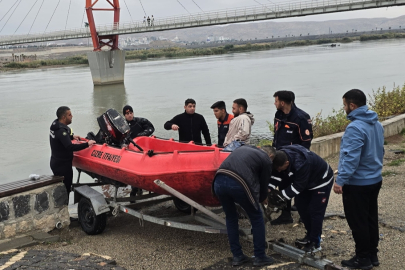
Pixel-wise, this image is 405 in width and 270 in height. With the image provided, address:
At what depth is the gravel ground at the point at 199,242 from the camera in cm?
401

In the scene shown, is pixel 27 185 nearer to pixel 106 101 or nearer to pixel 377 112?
pixel 377 112

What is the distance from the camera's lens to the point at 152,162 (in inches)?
194

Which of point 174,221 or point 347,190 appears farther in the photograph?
point 174,221

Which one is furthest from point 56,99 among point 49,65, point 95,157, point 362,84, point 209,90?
point 49,65

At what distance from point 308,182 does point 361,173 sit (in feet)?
1.39

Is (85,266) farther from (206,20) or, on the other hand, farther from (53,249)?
(206,20)

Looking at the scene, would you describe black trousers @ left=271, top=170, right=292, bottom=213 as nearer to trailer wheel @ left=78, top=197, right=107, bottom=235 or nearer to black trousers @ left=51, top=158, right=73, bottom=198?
trailer wheel @ left=78, top=197, right=107, bottom=235

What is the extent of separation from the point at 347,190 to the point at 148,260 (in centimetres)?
189

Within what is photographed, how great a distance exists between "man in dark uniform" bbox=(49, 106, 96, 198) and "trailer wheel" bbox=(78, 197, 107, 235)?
441 mm

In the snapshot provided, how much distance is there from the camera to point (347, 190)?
3.59m

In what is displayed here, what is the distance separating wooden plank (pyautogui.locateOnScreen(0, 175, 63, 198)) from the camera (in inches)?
194

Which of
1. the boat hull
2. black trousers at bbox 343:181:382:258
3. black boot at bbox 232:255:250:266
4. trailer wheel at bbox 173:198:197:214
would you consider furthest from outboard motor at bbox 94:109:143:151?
black trousers at bbox 343:181:382:258

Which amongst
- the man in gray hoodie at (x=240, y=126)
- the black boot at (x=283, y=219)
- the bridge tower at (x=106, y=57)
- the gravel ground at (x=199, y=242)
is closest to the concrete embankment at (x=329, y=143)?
the gravel ground at (x=199, y=242)

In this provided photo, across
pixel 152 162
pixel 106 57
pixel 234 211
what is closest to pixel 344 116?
pixel 152 162
